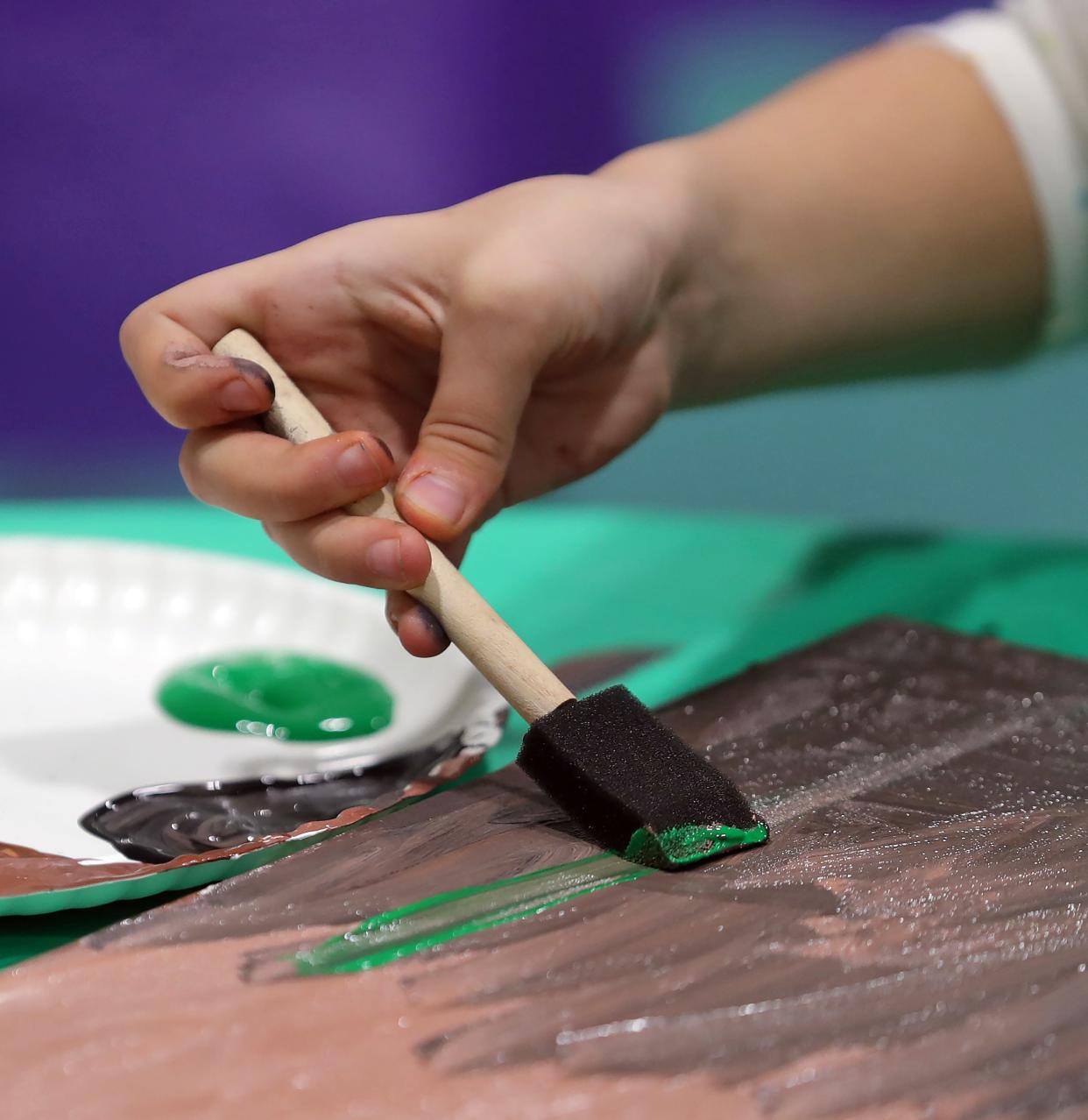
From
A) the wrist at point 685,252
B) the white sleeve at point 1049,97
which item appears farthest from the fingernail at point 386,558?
the white sleeve at point 1049,97

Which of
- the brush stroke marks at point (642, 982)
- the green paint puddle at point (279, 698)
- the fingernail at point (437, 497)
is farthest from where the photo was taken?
the green paint puddle at point (279, 698)

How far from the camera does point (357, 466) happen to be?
61 cm

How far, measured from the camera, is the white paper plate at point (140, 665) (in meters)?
0.69

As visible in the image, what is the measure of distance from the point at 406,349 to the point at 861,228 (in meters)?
0.38

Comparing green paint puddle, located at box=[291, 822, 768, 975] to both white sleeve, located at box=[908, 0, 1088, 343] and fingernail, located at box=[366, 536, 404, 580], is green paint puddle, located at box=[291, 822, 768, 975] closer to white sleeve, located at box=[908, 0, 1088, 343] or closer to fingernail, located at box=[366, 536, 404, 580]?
fingernail, located at box=[366, 536, 404, 580]

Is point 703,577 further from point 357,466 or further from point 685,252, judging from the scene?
point 357,466

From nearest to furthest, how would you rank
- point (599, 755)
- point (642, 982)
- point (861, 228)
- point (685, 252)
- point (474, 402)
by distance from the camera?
1. point (642, 982)
2. point (599, 755)
3. point (474, 402)
4. point (685, 252)
5. point (861, 228)

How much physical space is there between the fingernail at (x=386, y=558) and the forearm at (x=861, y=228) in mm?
312

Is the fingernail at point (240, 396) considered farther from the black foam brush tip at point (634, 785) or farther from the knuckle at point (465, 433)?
the black foam brush tip at point (634, 785)

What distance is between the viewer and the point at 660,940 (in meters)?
0.49

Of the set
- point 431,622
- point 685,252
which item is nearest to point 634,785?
point 431,622

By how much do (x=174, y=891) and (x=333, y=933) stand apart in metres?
0.13

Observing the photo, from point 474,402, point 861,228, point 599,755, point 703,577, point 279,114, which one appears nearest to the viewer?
point 599,755

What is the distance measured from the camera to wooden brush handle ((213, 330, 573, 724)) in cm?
60
